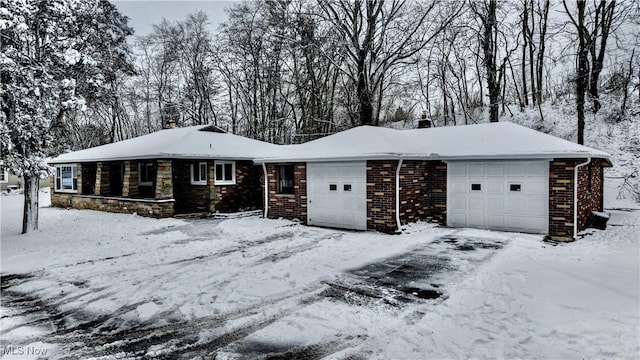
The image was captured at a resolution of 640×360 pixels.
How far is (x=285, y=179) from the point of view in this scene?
14266 mm

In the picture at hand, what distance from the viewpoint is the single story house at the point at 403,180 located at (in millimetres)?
10031

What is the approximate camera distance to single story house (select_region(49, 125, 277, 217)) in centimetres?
1459

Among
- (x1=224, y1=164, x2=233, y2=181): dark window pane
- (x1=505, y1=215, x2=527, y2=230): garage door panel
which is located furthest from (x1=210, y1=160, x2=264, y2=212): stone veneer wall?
(x1=505, y1=215, x2=527, y2=230): garage door panel

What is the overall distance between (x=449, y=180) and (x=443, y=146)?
1.19 m

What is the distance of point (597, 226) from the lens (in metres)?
11.0

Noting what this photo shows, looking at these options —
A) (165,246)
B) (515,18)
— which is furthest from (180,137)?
(515,18)

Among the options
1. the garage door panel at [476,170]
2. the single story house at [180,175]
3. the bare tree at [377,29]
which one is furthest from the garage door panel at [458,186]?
the bare tree at [377,29]

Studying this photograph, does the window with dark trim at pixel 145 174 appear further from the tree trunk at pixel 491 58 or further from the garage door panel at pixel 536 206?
the tree trunk at pixel 491 58

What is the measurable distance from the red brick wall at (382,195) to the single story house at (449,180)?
30mm

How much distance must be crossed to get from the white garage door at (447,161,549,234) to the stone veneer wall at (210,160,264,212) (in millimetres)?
8984

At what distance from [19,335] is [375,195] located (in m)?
8.60

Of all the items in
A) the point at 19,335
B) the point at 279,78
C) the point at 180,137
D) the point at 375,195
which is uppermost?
the point at 279,78

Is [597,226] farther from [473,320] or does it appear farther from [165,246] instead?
[165,246]

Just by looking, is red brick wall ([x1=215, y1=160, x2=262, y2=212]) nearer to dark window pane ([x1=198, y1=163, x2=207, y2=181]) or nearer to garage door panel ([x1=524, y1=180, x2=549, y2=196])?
dark window pane ([x1=198, y1=163, x2=207, y2=181])
